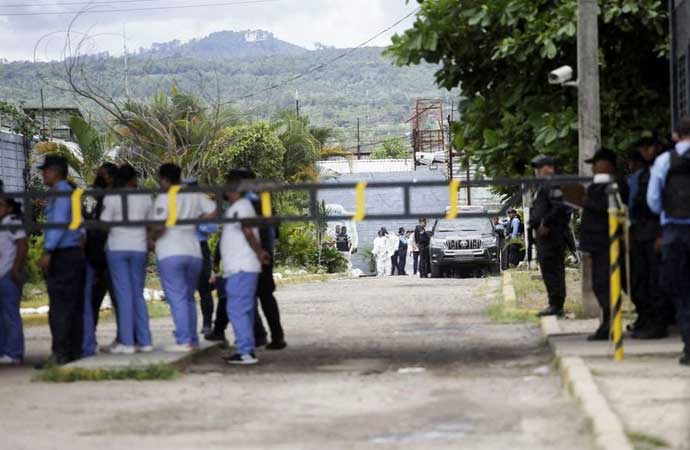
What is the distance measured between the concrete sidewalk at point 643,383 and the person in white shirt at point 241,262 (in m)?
2.92

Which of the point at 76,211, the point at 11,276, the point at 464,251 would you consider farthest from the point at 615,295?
the point at 464,251

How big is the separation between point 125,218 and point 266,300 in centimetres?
194

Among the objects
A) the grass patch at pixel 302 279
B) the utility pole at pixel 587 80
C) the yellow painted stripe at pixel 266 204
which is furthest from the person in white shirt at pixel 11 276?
the grass patch at pixel 302 279

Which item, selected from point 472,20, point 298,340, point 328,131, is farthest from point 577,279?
point 328,131

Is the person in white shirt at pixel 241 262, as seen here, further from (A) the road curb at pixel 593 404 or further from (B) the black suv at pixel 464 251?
(B) the black suv at pixel 464 251

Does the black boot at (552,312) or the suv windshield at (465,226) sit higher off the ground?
the suv windshield at (465,226)

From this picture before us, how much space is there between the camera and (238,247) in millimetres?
13734

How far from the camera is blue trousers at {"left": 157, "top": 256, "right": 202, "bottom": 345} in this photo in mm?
14023

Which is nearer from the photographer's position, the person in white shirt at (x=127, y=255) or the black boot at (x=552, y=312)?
the person in white shirt at (x=127, y=255)

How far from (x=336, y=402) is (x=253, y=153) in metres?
35.4

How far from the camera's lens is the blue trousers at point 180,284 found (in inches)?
552

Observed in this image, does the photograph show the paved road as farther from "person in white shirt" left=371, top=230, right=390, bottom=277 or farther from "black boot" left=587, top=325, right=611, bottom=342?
"person in white shirt" left=371, top=230, right=390, bottom=277

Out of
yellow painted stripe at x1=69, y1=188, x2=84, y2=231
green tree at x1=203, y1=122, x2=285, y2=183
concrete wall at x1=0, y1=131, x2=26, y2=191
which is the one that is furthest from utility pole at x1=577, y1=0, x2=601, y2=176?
green tree at x1=203, y1=122, x2=285, y2=183

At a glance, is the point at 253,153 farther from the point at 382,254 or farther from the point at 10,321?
the point at 10,321
